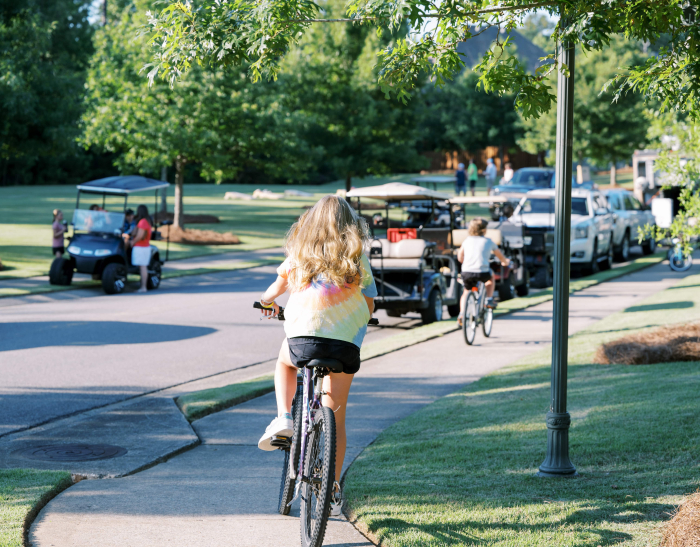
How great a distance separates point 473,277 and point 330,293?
7966 millimetres

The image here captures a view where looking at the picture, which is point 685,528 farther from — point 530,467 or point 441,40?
point 441,40

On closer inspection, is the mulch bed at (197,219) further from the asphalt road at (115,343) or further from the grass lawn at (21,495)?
the grass lawn at (21,495)

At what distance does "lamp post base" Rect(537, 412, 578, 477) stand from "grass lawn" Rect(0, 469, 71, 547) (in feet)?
10.1

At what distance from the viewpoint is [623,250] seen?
83.9 ft

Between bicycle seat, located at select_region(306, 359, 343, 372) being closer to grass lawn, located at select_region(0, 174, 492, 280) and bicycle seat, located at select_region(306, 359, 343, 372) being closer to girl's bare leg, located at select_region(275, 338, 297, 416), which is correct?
girl's bare leg, located at select_region(275, 338, 297, 416)

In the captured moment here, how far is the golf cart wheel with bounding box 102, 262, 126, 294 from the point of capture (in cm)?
1811

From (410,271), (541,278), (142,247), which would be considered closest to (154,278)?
(142,247)

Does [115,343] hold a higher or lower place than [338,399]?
lower

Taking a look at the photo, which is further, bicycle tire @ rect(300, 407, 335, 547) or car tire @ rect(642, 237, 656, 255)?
car tire @ rect(642, 237, 656, 255)

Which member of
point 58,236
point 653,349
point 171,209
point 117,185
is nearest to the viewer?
point 653,349

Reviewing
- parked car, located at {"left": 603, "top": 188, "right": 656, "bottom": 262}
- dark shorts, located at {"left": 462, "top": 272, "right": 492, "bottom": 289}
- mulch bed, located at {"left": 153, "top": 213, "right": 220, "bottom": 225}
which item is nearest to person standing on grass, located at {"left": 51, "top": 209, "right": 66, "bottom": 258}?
dark shorts, located at {"left": 462, "top": 272, "right": 492, "bottom": 289}

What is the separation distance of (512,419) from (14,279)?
15.4 m

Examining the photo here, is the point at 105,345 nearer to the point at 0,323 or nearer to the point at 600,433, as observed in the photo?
the point at 0,323

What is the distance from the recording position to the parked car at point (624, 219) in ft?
81.9
